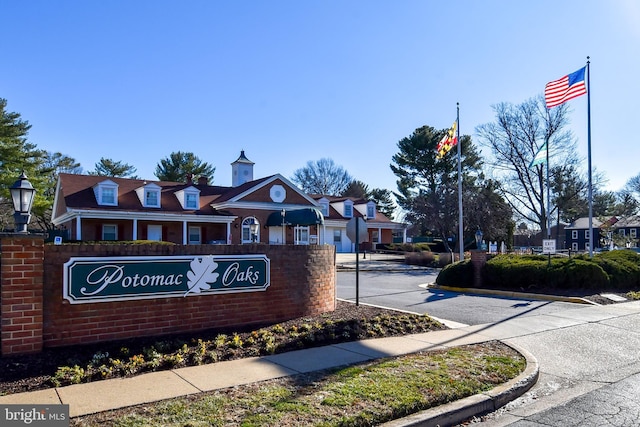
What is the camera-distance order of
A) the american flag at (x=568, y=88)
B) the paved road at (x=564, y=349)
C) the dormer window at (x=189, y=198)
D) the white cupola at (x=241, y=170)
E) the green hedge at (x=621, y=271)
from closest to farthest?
the paved road at (x=564, y=349) < the green hedge at (x=621, y=271) < the american flag at (x=568, y=88) < the dormer window at (x=189, y=198) < the white cupola at (x=241, y=170)

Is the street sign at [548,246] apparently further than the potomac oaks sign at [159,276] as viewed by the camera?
Yes

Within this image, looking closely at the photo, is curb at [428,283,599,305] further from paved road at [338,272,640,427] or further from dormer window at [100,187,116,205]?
dormer window at [100,187,116,205]

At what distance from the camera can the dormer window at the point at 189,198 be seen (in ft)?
116

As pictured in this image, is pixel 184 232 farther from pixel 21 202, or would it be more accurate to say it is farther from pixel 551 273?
pixel 21 202

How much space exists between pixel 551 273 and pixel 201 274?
1264 centimetres

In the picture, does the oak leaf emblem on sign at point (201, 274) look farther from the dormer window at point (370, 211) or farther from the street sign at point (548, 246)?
the dormer window at point (370, 211)

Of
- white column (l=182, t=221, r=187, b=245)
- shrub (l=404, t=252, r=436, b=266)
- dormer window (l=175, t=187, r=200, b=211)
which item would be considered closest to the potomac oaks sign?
shrub (l=404, t=252, r=436, b=266)

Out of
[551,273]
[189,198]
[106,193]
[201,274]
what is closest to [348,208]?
[189,198]

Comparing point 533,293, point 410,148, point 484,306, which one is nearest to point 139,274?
point 484,306

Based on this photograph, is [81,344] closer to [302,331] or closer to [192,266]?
[192,266]

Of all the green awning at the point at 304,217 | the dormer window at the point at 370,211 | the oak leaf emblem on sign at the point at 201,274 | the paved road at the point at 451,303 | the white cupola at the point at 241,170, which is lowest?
the paved road at the point at 451,303

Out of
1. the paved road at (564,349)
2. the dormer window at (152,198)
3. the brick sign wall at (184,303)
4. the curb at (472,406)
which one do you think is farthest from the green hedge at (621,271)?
the dormer window at (152,198)

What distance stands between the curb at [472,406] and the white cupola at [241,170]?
4039cm

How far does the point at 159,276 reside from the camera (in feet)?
25.1
